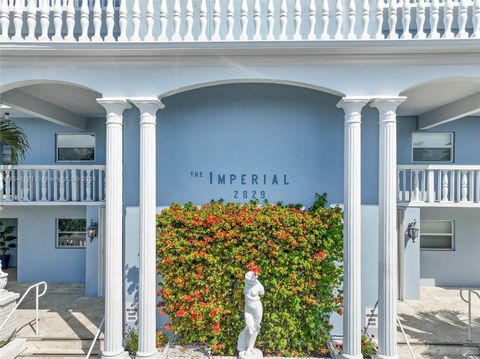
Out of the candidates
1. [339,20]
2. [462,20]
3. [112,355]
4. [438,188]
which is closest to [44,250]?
[112,355]

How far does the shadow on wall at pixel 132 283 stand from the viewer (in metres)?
5.98

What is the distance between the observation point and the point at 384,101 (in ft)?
16.2

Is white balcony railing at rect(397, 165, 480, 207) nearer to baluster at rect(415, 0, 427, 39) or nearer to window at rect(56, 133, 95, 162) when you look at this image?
baluster at rect(415, 0, 427, 39)

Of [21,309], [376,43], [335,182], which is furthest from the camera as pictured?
[21,309]

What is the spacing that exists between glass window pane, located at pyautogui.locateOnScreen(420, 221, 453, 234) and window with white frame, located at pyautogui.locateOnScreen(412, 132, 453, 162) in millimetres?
2159

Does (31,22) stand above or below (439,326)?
above

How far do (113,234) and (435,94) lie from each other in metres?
7.20

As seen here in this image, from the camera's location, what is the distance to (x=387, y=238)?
196 inches

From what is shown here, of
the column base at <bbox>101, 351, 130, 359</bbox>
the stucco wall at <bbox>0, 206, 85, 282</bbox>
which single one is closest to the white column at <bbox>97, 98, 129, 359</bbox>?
the column base at <bbox>101, 351, 130, 359</bbox>

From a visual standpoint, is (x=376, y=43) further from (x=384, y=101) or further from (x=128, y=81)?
(x=128, y=81)

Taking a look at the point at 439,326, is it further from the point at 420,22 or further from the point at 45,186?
the point at 45,186

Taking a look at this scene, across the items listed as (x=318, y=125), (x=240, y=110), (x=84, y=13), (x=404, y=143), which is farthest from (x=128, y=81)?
(x=404, y=143)

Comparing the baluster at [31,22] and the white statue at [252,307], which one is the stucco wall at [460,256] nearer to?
the white statue at [252,307]

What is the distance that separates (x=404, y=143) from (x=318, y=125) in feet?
13.3
